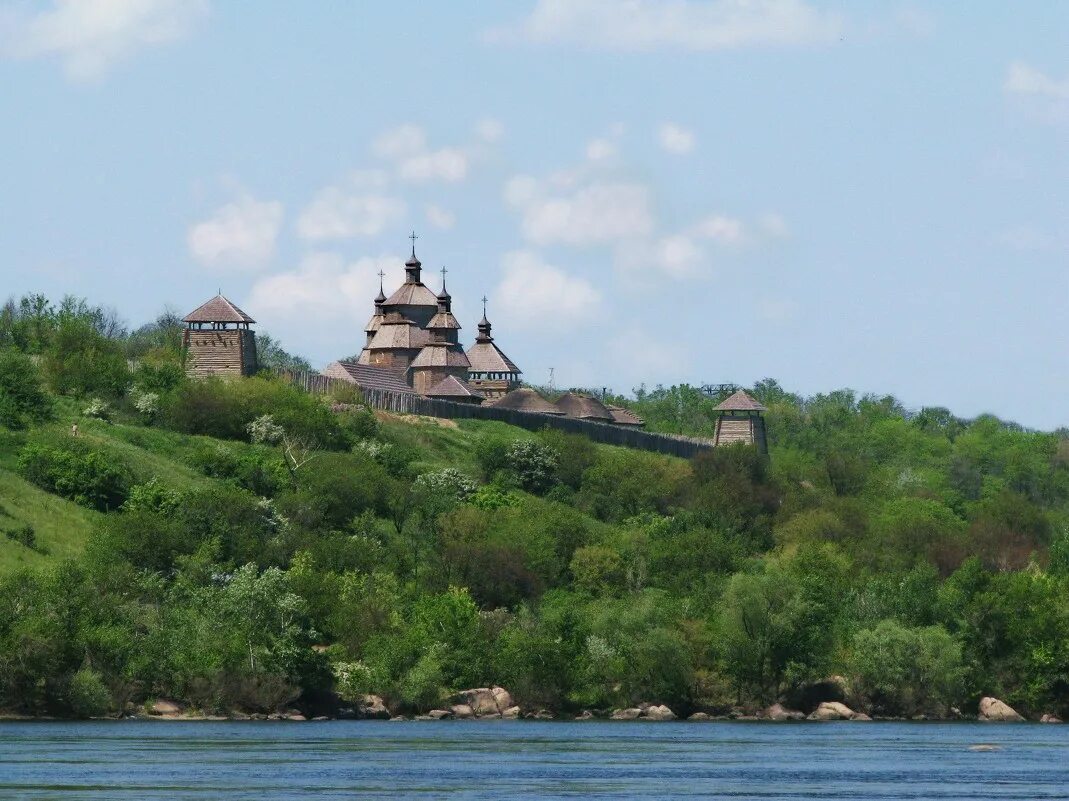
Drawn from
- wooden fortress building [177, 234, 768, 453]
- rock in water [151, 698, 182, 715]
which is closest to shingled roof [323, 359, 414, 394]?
wooden fortress building [177, 234, 768, 453]

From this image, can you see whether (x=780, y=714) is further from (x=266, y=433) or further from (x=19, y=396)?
(x=19, y=396)

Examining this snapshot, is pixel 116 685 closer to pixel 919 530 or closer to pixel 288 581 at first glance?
pixel 288 581

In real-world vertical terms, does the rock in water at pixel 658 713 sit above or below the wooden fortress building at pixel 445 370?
below

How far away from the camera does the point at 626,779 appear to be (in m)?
59.2

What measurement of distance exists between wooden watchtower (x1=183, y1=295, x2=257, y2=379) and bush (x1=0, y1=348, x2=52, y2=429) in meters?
16.4

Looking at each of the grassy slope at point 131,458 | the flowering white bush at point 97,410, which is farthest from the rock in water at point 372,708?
the flowering white bush at point 97,410

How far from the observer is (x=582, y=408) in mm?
155750

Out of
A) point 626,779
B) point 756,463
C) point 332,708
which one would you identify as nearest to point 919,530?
point 756,463

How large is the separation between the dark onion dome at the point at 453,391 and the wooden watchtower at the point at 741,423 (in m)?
16.1

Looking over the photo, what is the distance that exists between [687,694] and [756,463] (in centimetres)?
4998

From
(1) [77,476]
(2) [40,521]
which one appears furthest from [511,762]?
(1) [77,476]

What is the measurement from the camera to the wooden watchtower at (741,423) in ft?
502

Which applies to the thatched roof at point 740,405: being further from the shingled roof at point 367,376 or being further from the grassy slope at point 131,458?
the shingled roof at point 367,376

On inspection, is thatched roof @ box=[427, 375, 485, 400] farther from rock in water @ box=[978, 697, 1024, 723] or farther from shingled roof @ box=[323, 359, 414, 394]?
rock in water @ box=[978, 697, 1024, 723]
